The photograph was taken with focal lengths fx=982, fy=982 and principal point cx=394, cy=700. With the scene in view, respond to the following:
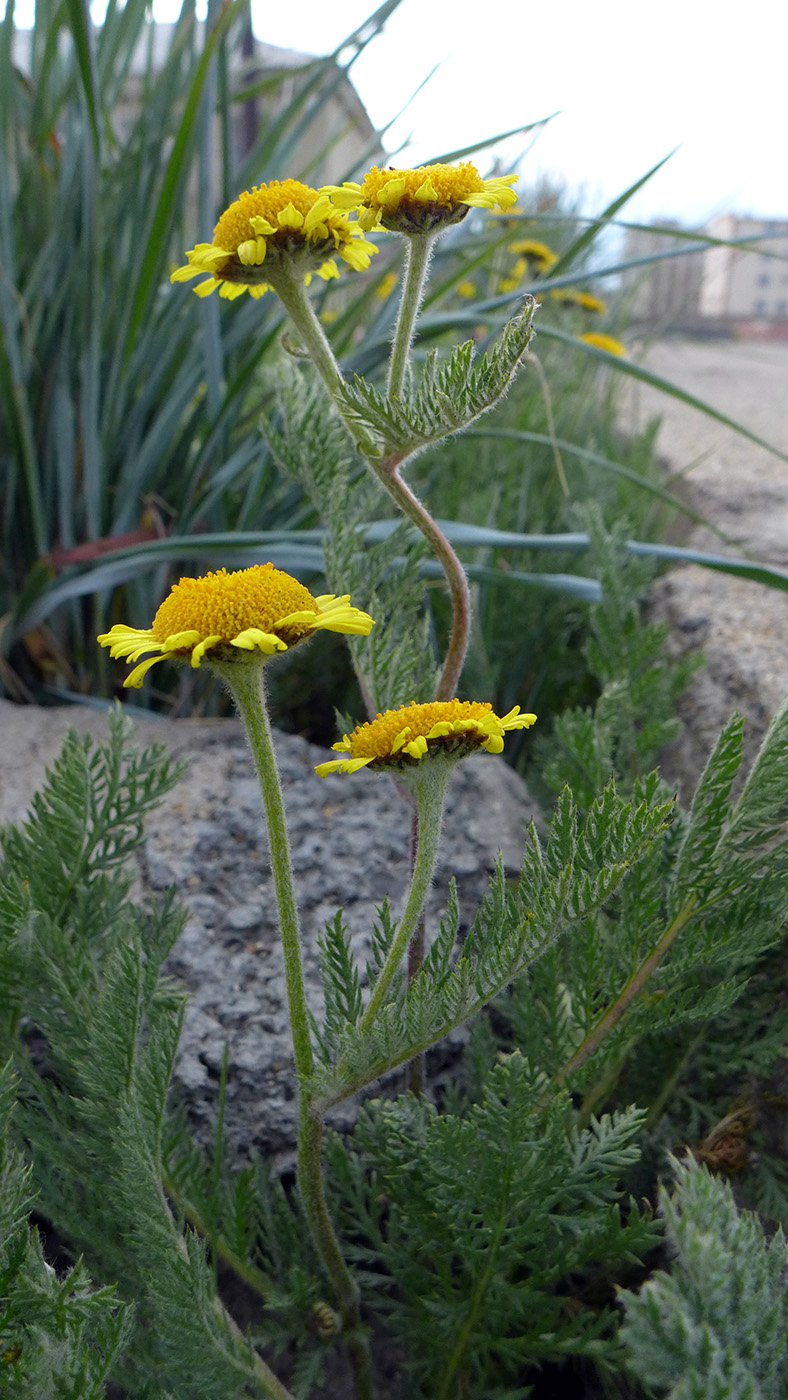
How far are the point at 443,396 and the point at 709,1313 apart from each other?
1.63ft

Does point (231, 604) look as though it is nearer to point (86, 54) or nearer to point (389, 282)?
point (86, 54)

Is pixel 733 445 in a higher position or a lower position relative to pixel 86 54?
lower

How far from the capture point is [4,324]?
125cm

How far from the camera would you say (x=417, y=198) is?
0.61 m

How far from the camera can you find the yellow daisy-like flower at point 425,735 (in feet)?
1.76

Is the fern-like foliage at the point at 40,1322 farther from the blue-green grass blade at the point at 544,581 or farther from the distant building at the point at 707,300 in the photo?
the distant building at the point at 707,300

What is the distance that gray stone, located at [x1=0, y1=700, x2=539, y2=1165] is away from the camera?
0.86 meters

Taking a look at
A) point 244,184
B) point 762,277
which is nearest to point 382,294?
point 244,184

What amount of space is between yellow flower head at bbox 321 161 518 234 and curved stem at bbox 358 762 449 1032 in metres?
0.35

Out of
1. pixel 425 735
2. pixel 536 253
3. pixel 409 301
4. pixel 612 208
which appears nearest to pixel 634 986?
pixel 425 735

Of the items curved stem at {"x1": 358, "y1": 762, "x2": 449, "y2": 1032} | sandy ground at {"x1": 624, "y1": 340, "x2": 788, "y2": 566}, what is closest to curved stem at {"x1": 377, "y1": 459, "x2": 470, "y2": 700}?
curved stem at {"x1": 358, "y1": 762, "x2": 449, "y2": 1032}

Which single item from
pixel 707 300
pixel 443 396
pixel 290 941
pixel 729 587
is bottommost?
pixel 290 941

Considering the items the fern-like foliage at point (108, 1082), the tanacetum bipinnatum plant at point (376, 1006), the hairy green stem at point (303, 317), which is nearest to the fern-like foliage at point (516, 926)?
the tanacetum bipinnatum plant at point (376, 1006)

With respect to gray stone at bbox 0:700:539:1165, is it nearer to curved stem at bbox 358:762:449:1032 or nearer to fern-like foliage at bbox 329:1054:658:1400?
fern-like foliage at bbox 329:1054:658:1400
